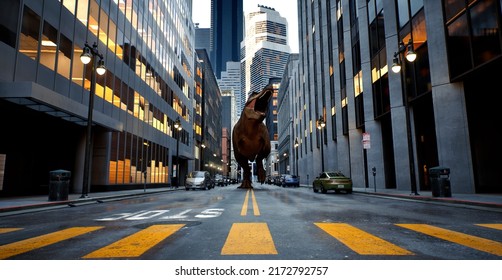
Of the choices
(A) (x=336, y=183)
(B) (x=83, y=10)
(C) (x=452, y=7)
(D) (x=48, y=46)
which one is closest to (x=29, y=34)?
(D) (x=48, y=46)

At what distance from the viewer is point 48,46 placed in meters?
17.3

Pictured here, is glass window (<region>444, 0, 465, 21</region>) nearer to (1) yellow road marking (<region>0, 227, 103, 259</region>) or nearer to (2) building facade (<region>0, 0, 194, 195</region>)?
(2) building facade (<region>0, 0, 194, 195</region>)

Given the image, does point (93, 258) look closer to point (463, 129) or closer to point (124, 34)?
point (463, 129)

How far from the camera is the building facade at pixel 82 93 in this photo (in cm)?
1528

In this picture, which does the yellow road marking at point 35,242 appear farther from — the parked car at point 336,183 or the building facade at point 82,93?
the parked car at point 336,183

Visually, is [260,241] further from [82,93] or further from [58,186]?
[82,93]

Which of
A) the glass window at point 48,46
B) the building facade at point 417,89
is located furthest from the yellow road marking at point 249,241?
the glass window at point 48,46

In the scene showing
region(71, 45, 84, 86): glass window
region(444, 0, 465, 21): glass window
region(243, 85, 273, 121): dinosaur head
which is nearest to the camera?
region(444, 0, 465, 21): glass window

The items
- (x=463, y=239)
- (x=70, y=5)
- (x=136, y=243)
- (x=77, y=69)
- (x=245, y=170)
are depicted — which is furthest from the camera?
(x=245, y=170)

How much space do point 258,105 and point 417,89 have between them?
1124 centimetres

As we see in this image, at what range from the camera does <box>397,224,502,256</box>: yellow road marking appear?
4.15m

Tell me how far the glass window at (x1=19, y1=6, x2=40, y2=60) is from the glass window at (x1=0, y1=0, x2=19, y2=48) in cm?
50

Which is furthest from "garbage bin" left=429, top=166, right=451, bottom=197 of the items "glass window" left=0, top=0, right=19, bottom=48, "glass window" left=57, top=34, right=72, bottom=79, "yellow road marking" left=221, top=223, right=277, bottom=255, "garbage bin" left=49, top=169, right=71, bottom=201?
"glass window" left=57, top=34, right=72, bottom=79
